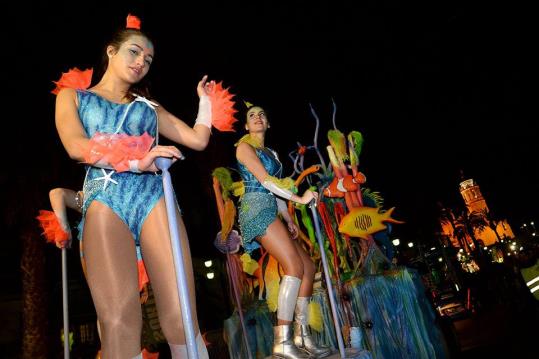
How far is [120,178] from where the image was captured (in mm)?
1623

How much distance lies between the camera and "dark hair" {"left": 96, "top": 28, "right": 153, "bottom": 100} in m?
1.83

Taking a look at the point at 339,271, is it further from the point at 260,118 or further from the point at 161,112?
the point at 161,112

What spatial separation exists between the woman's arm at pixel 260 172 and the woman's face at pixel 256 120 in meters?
0.25

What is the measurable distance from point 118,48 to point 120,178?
63 centimetres

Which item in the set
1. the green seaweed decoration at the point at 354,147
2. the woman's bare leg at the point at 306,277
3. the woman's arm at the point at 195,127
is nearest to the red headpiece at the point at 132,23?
the woman's arm at the point at 195,127

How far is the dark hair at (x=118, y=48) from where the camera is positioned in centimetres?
183

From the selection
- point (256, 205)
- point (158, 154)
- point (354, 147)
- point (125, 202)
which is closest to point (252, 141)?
point (256, 205)

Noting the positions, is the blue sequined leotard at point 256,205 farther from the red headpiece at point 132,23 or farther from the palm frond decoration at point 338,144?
the red headpiece at point 132,23

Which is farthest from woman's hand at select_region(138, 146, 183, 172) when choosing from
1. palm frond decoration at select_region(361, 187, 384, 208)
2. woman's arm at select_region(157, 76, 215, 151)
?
palm frond decoration at select_region(361, 187, 384, 208)

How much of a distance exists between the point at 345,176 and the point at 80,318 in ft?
46.6

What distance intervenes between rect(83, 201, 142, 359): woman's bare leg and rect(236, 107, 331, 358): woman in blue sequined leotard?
140cm

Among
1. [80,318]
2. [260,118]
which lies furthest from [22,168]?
[80,318]

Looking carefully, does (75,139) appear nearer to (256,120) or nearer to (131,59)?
(131,59)

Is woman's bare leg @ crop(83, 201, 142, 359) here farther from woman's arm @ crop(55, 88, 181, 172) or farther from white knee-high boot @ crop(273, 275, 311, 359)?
white knee-high boot @ crop(273, 275, 311, 359)
